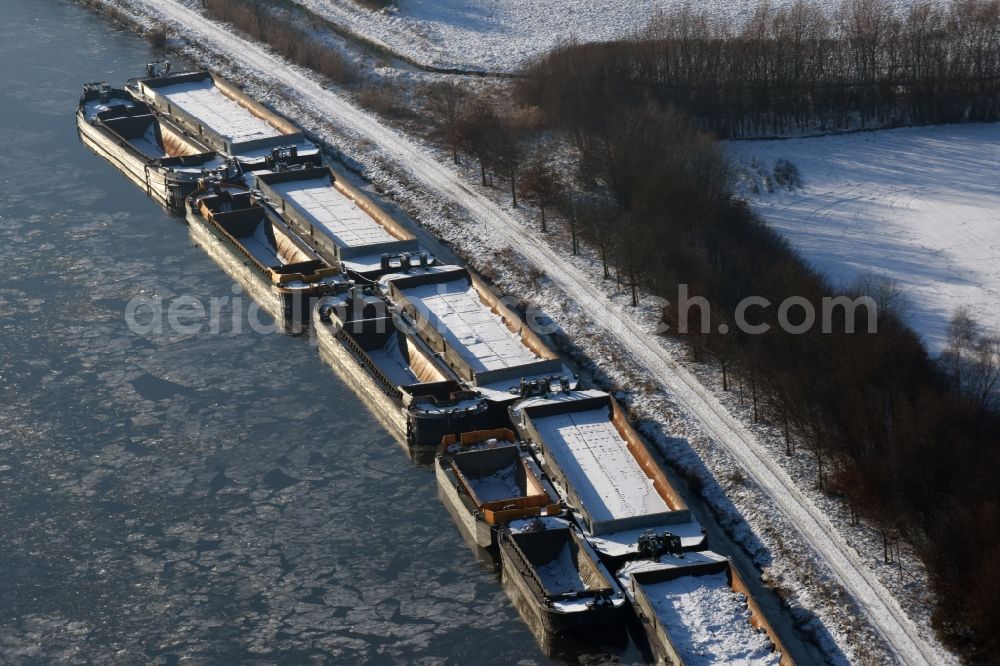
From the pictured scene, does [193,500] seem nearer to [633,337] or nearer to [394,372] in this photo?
[394,372]

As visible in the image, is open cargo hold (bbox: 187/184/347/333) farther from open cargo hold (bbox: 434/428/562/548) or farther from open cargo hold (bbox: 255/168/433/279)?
open cargo hold (bbox: 434/428/562/548)

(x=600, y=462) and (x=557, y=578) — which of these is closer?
(x=557, y=578)

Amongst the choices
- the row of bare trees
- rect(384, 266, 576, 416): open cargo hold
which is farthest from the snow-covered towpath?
the row of bare trees

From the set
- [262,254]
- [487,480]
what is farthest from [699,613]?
[262,254]

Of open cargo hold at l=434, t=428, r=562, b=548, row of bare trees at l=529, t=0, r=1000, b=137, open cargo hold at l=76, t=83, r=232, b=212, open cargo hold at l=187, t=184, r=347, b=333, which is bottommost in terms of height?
open cargo hold at l=434, t=428, r=562, b=548

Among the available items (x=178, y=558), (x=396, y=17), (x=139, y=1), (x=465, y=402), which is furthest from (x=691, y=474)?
(x=139, y=1)

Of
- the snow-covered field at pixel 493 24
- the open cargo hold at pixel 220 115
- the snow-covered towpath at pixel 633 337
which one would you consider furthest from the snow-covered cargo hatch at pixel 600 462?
the snow-covered field at pixel 493 24

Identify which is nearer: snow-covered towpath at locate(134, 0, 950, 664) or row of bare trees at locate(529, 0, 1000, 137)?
snow-covered towpath at locate(134, 0, 950, 664)
